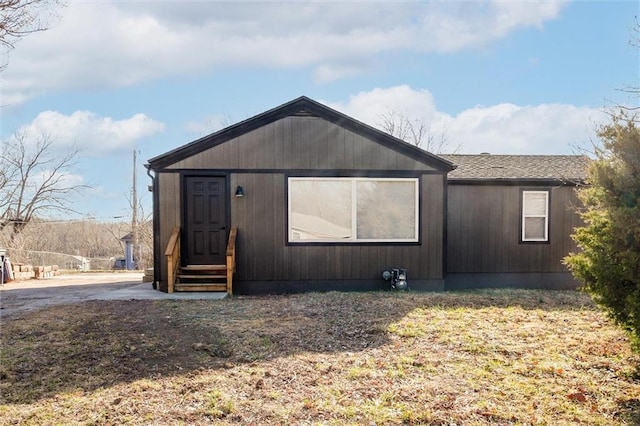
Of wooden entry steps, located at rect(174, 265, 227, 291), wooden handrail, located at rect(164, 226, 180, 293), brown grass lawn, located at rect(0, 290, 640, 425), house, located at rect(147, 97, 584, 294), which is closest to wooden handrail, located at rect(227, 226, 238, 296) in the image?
house, located at rect(147, 97, 584, 294)

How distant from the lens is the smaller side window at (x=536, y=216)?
10211 millimetres

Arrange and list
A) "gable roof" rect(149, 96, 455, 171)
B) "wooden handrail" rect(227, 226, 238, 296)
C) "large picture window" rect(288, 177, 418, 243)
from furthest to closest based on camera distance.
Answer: "large picture window" rect(288, 177, 418, 243) < "gable roof" rect(149, 96, 455, 171) < "wooden handrail" rect(227, 226, 238, 296)

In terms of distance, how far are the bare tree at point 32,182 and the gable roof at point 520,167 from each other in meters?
18.8

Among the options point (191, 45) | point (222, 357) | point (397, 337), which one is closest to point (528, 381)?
point (397, 337)

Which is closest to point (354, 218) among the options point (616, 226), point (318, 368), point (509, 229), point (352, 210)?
point (352, 210)

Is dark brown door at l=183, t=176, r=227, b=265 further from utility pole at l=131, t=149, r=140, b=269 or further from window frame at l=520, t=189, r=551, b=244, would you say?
utility pole at l=131, t=149, r=140, b=269

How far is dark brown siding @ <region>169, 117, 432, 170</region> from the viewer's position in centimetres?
875

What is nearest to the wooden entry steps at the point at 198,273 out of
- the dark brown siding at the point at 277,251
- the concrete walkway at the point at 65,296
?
the concrete walkway at the point at 65,296

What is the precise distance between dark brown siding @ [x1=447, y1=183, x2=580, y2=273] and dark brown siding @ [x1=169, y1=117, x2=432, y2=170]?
5.94 ft

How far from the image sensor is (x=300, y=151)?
8.85 m

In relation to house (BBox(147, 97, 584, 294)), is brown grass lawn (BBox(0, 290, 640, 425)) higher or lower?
lower

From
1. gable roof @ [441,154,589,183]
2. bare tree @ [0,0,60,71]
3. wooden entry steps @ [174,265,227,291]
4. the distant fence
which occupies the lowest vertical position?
the distant fence

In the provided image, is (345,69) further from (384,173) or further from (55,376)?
(55,376)

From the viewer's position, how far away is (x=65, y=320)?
5.75 metres
